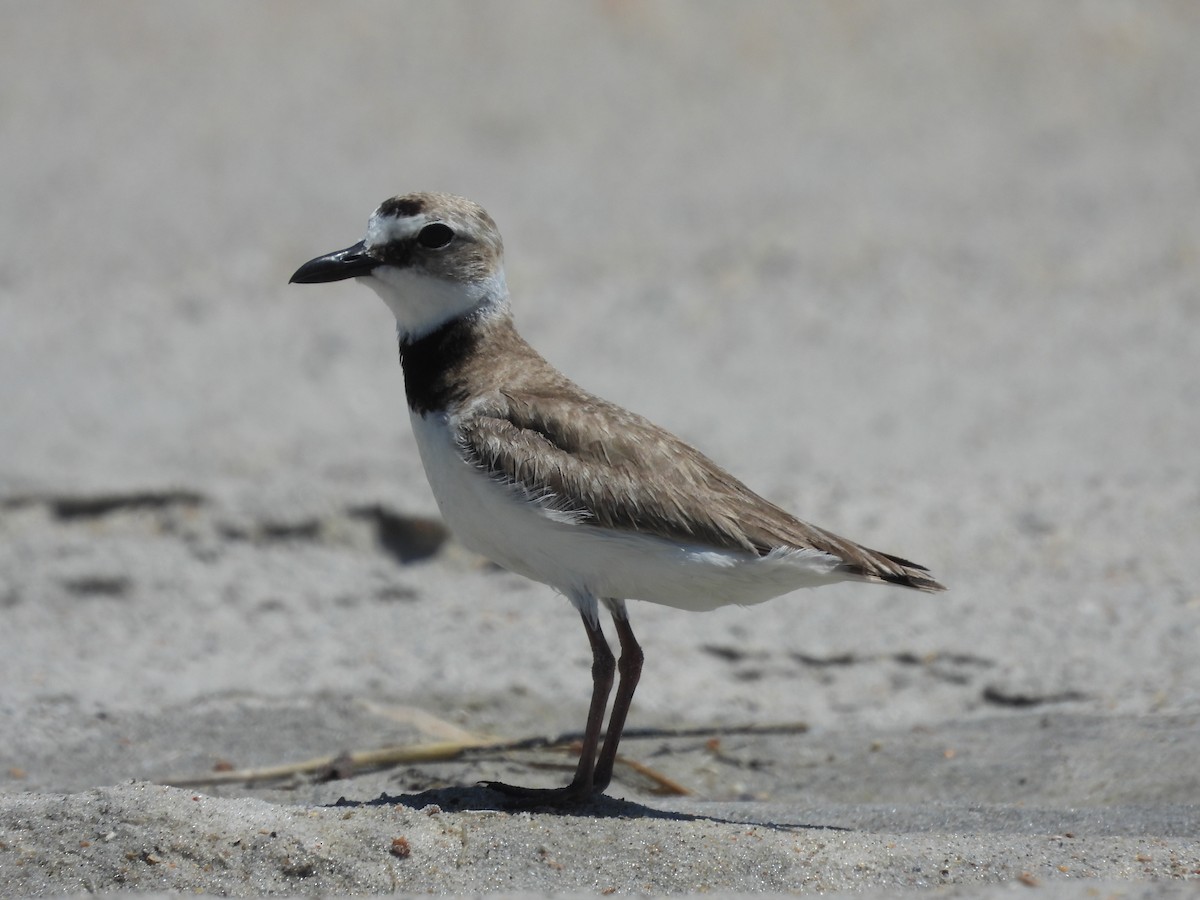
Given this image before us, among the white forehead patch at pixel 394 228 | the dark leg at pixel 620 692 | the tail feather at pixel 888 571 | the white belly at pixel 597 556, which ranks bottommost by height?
the dark leg at pixel 620 692

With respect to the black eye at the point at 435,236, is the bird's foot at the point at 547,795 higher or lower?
lower

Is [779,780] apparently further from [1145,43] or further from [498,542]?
[1145,43]

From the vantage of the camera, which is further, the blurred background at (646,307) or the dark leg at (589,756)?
the blurred background at (646,307)

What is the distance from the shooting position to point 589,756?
480 centimetres

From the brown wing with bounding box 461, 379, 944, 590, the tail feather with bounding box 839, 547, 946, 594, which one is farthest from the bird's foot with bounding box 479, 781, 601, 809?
the tail feather with bounding box 839, 547, 946, 594

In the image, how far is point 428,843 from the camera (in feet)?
13.6

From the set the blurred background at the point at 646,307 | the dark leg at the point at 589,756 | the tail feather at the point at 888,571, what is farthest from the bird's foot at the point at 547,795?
the blurred background at the point at 646,307

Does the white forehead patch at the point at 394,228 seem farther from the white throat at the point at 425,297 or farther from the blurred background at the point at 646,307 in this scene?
the blurred background at the point at 646,307

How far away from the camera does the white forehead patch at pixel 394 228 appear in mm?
5094

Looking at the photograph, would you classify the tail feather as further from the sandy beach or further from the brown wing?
the sandy beach

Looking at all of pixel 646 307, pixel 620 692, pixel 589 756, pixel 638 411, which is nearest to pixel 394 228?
pixel 620 692

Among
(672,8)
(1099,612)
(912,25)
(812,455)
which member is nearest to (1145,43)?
(912,25)

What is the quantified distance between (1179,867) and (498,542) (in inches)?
86.6

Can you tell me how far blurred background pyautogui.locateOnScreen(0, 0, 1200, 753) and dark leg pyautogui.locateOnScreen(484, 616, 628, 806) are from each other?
1.47m
